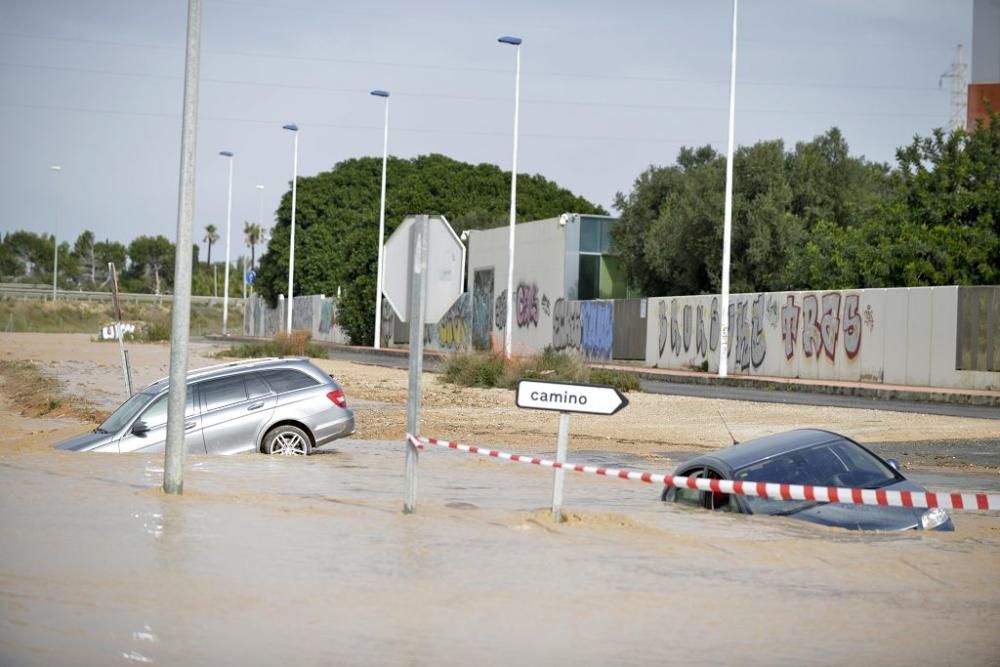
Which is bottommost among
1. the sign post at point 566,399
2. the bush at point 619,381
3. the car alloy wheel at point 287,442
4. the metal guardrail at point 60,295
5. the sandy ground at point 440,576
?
the sandy ground at point 440,576

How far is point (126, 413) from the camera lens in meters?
15.8

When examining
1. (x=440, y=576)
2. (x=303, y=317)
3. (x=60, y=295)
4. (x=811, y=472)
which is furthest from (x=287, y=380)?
(x=60, y=295)

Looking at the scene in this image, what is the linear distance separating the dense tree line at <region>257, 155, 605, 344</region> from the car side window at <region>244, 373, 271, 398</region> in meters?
57.6

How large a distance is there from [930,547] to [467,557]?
3608 mm

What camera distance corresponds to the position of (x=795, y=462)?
10938 millimetres

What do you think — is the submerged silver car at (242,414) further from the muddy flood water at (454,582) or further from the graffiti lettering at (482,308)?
the graffiti lettering at (482,308)

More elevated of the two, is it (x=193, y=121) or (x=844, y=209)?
(x=844, y=209)

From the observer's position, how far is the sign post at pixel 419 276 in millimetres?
10641

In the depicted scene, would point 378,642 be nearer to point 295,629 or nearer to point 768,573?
point 295,629

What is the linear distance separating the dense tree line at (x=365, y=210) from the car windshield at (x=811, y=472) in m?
63.1

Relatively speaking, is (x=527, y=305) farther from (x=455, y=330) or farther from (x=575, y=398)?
(x=575, y=398)

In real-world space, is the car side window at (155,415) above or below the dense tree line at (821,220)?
below

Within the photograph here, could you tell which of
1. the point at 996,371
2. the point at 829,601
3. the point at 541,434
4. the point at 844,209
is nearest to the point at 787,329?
the point at 996,371

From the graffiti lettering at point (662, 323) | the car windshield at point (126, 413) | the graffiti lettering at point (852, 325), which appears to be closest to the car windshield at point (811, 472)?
the car windshield at point (126, 413)
